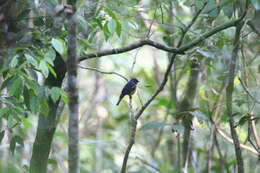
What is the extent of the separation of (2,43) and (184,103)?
2690 millimetres

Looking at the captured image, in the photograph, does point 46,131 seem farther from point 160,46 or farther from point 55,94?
point 160,46

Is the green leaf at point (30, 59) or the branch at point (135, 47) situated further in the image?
the branch at point (135, 47)

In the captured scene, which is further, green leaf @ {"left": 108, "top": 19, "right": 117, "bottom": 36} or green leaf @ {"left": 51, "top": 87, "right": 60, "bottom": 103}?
green leaf @ {"left": 108, "top": 19, "right": 117, "bottom": 36}

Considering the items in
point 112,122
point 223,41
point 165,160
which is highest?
point 223,41

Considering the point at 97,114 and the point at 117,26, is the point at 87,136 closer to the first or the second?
the point at 97,114

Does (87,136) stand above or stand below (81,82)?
below

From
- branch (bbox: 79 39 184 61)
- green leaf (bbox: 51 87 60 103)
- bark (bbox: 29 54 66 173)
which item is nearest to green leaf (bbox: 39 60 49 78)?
green leaf (bbox: 51 87 60 103)

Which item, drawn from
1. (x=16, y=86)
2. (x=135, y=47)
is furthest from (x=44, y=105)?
(x=135, y=47)

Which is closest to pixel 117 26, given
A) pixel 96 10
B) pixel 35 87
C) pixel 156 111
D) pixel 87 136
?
pixel 96 10

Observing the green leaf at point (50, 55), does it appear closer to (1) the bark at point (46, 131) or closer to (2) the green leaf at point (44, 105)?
(2) the green leaf at point (44, 105)

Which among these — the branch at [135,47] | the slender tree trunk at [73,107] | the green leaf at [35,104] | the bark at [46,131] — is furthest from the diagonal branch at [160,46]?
the slender tree trunk at [73,107]

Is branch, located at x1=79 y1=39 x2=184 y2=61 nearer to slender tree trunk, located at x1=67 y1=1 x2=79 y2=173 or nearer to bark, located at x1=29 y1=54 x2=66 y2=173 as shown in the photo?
bark, located at x1=29 y1=54 x2=66 y2=173

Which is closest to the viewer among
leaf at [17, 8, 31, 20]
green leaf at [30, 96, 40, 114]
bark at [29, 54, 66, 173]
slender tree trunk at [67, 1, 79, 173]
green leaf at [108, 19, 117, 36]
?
slender tree trunk at [67, 1, 79, 173]

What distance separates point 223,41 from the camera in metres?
3.92
